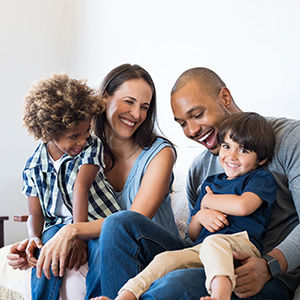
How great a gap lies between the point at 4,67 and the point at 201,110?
2.32 meters

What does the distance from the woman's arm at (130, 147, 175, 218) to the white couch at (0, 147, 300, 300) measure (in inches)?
11.2

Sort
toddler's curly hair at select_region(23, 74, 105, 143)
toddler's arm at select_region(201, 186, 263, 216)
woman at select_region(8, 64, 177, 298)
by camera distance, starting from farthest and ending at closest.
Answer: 1. woman at select_region(8, 64, 177, 298)
2. toddler's curly hair at select_region(23, 74, 105, 143)
3. toddler's arm at select_region(201, 186, 263, 216)

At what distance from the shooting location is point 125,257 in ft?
4.01

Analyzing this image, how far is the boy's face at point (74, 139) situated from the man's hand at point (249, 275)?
697 mm

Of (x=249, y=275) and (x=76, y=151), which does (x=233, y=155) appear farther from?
(x=76, y=151)

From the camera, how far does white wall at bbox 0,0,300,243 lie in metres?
2.04

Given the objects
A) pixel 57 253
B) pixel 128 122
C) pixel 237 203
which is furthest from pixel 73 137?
pixel 237 203

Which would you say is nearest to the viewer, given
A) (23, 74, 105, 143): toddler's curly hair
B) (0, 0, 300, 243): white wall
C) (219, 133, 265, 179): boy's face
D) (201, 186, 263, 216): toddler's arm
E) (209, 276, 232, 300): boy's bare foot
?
(209, 276, 232, 300): boy's bare foot

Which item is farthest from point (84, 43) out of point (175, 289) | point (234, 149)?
point (175, 289)

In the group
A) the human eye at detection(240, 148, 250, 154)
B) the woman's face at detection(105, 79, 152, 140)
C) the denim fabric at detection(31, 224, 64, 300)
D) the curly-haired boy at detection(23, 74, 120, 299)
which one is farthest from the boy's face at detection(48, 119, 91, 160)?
the human eye at detection(240, 148, 250, 154)

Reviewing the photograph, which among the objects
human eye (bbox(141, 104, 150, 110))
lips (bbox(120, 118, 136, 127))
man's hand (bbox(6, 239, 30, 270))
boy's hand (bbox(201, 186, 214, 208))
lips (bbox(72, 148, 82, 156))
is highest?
human eye (bbox(141, 104, 150, 110))

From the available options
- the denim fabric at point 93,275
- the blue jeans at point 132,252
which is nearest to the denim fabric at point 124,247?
the blue jeans at point 132,252

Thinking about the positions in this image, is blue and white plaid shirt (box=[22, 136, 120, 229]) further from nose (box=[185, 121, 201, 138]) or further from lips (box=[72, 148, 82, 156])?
nose (box=[185, 121, 201, 138])

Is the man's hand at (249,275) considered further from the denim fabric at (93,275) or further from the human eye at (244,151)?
the denim fabric at (93,275)
